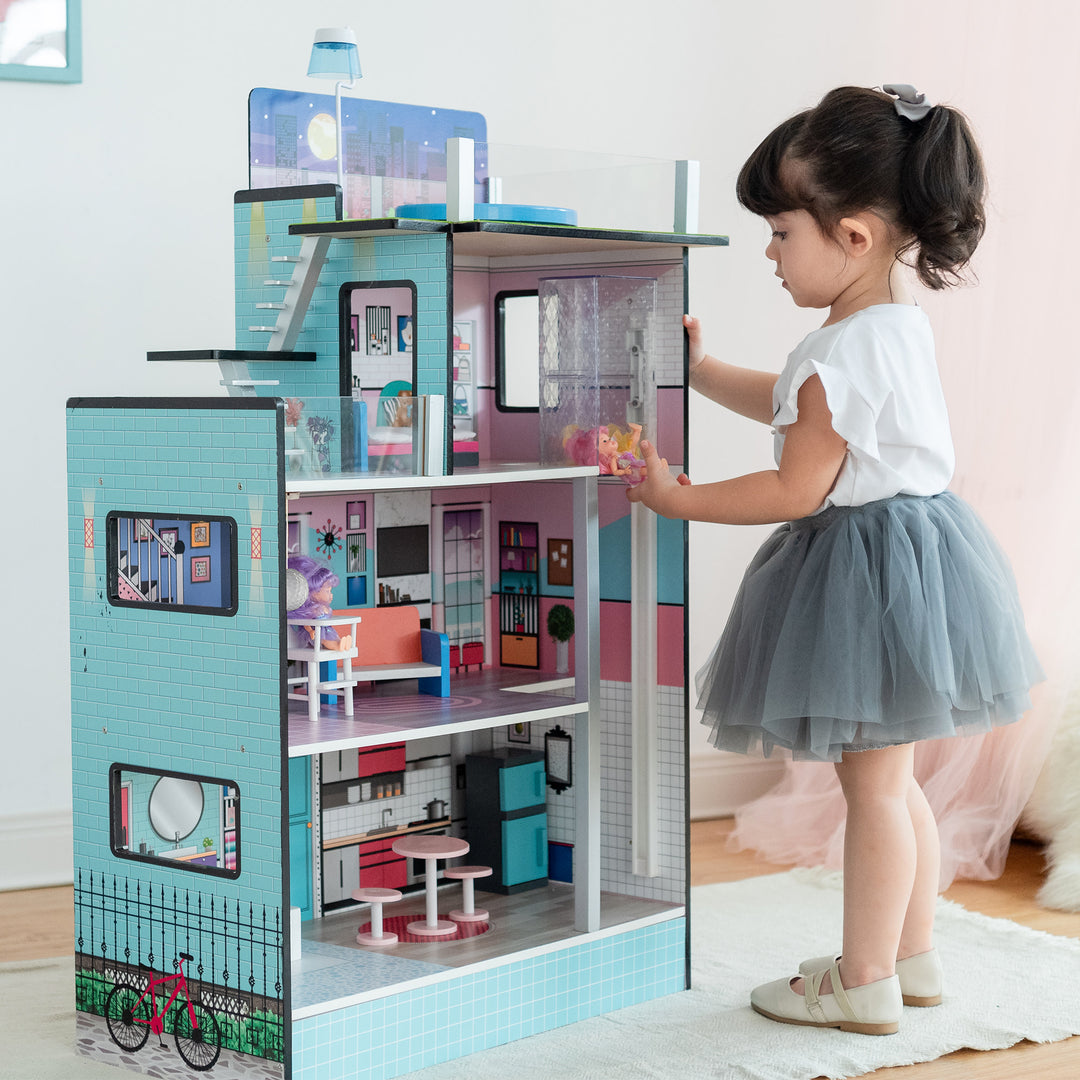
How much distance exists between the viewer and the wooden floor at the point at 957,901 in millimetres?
1731

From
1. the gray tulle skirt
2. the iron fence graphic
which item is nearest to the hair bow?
the gray tulle skirt

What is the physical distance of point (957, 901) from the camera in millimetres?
2426

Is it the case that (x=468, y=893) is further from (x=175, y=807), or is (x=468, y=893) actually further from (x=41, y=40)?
(x=41, y=40)

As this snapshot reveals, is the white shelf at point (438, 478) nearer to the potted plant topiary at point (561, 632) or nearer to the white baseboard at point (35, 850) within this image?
the potted plant topiary at point (561, 632)

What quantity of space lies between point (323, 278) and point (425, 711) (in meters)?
0.51

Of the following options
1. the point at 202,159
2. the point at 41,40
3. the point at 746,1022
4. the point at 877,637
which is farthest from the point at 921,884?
the point at 41,40

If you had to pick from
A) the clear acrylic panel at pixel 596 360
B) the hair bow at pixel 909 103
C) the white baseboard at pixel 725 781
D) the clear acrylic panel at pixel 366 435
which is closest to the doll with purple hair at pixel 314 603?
the clear acrylic panel at pixel 366 435

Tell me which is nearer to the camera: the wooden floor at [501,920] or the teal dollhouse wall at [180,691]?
the teal dollhouse wall at [180,691]

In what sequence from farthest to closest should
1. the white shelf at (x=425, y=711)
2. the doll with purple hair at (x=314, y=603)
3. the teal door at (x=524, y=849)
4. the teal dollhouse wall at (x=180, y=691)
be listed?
the teal door at (x=524, y=849), the doll with purple hair at (x=314, y=603), the white shelf at (x=425, y=711), the teal dollhouse wall at (x=180, y=691)

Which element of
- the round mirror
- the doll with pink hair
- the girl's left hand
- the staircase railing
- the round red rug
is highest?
the doll with pink hair

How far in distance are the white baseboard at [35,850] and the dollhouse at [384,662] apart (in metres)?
0.70

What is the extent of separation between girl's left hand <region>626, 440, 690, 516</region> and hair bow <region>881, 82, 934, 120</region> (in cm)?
46

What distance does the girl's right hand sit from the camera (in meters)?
1.96

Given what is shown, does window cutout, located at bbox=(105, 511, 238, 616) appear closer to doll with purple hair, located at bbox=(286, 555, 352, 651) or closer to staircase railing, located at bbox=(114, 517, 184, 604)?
staircase railing, located at bbox=(114, 517, 184, 604)
